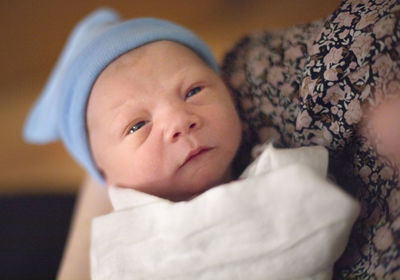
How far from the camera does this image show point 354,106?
1.98 ft

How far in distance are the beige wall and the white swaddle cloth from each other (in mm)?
1061

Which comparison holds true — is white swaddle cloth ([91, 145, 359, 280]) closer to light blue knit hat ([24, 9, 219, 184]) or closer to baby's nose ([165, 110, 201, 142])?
baby's nose ([165, 110, 201, 142])

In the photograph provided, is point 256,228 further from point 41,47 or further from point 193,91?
point 41,47

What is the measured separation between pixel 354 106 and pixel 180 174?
12.8 inches

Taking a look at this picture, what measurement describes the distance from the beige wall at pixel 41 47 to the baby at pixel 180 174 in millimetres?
824

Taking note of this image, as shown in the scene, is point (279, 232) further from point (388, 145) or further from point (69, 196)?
point (69, 196)

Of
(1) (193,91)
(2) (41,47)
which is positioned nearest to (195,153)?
(1) (193,91)

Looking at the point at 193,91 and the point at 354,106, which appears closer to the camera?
the point at 354,106

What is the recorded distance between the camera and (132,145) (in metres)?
0.75

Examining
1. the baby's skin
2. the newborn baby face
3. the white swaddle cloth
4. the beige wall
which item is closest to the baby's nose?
the newborn baby face

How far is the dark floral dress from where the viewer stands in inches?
22.0

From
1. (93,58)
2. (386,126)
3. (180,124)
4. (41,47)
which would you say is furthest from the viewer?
(41,47)

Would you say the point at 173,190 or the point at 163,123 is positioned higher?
the point at 163,123

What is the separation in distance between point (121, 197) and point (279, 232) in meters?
0.32
